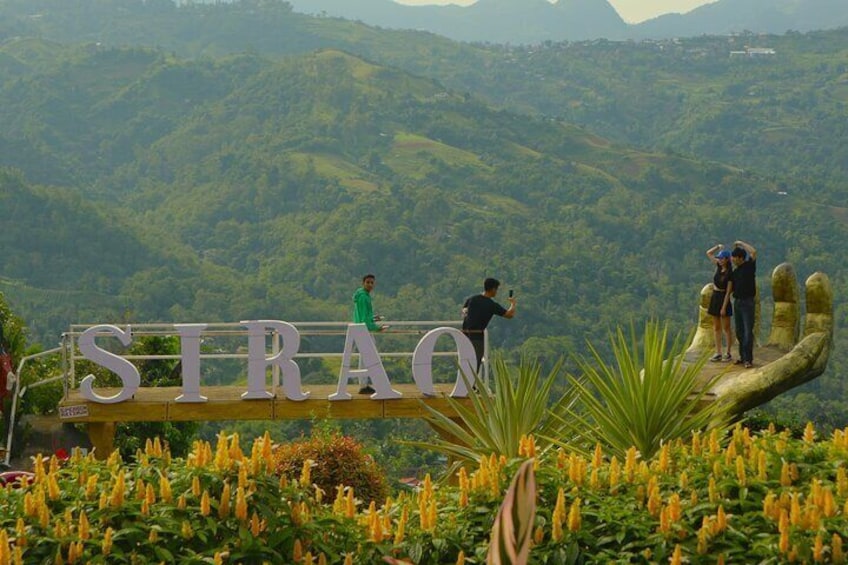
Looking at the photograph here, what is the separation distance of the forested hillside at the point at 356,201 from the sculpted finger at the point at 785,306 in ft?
194

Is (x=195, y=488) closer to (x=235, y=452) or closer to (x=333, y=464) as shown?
(x=235, y=452)

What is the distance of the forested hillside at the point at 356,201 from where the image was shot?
4205 inches

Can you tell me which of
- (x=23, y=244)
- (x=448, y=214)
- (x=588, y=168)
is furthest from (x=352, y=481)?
(x=588, y=168)

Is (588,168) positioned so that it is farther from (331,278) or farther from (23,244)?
(23,244)

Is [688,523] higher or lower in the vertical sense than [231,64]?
lower

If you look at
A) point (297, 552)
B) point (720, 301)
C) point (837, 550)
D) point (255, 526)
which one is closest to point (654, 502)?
point (837, 550)

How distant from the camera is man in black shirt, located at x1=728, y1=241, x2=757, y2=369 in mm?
13805

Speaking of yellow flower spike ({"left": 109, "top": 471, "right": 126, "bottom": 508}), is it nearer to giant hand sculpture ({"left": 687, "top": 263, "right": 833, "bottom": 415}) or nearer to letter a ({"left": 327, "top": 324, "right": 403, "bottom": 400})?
giant hand sculpture ({"left": 687, "top": 263, "right": 833, "bottom": 415})

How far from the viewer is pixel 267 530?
6043 mm

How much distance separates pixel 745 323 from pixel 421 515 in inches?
331

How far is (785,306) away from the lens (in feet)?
50.0

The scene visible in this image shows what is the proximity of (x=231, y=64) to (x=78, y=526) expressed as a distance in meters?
198

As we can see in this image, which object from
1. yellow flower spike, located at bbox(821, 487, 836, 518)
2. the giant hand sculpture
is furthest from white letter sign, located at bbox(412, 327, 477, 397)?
yellow flower spike, located at bbox(821, 487, 836, 518)

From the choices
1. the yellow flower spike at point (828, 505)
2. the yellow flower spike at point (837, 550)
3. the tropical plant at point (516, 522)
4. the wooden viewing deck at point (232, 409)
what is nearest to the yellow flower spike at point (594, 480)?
the yellow flower spike at point (828, 505)
